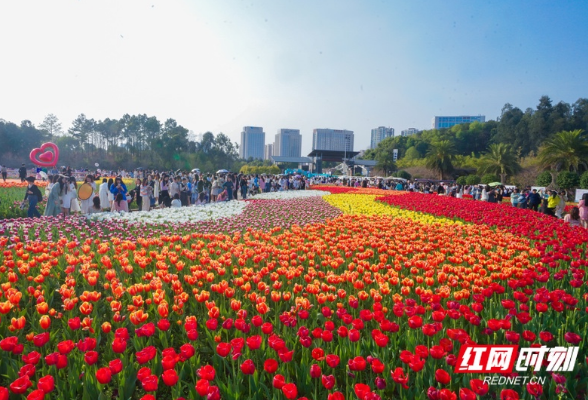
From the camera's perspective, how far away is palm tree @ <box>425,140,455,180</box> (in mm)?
47000

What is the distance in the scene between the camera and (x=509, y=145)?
4631cm

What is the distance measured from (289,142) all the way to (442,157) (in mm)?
147588

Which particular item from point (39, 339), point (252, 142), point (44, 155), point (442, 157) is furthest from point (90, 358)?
point (252, 142)

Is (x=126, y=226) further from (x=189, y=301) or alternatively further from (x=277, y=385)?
(x=277, y=385)

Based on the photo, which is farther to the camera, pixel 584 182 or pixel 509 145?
pixel 509 145

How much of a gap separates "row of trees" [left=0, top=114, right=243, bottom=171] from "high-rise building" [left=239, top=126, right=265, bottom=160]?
100238 mm

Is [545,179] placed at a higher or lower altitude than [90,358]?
higher

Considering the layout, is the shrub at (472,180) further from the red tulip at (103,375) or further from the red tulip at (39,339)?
the red tulip at (103,375)

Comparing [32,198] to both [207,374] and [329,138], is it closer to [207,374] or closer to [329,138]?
[207,374]

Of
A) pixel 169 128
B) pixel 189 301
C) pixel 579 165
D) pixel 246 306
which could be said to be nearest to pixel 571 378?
pixel 246 306

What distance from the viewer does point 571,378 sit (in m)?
2.59

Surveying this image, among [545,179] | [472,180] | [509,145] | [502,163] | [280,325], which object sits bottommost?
[280,325]

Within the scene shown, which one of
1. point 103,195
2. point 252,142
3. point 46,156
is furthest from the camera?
point 252,142

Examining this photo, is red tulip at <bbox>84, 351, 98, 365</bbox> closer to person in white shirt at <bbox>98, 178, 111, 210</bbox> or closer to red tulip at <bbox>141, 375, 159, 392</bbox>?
red tulip at <bbox>141, 375, 159, 392</bbox>
